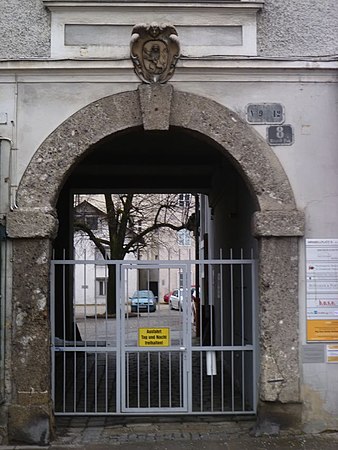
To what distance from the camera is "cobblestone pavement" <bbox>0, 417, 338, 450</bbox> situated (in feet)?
21.3

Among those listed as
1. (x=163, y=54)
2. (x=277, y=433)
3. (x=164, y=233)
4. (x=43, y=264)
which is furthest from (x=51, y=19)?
(x=164, y=233)

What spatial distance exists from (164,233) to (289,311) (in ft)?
67.4

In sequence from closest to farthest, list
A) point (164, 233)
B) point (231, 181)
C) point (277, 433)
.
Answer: point (277, 433) → point (231, 181) → point (164, 233)

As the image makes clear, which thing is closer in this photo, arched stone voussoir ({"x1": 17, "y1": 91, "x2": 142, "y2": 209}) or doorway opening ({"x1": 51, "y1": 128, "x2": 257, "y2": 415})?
arched stone voussoir ({"x1": 17, "y1": 91, "x2": 142, "y2": 209})

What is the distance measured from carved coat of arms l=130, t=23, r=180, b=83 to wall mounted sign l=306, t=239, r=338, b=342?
2416 mm

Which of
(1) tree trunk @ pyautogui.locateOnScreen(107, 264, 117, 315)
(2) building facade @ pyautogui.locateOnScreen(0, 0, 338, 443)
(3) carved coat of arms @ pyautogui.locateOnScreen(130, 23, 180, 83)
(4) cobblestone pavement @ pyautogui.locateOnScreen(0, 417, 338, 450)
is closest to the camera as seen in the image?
(4) cobblestone pavement @ pyautogui.locateOnScreen(0, 417, 338, 450)

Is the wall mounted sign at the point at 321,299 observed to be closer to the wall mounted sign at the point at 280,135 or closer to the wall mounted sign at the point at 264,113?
the wall mounted sign at the point at 280,135

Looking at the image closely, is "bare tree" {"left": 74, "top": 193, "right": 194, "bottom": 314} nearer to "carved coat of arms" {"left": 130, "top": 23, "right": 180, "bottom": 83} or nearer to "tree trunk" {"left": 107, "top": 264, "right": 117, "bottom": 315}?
"tree trunk" {"left": 107, "top": 264, "right": 117, "bottom": 315}

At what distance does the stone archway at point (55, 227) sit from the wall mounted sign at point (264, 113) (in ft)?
0.38

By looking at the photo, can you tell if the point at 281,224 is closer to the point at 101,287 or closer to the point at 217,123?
the point at 217,123

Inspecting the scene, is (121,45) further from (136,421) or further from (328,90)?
(136,421)

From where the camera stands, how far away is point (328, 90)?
7.05 metres

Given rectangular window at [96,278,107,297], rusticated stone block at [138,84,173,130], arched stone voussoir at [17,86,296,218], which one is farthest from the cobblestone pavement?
rusticated stone block at [138,84,173,130]

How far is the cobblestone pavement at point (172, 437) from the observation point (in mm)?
6492
